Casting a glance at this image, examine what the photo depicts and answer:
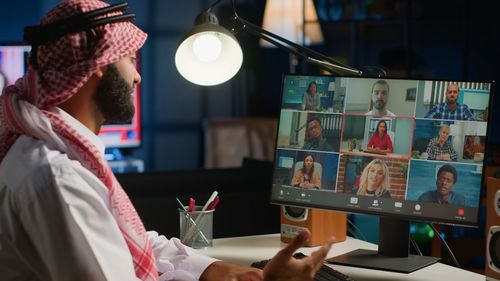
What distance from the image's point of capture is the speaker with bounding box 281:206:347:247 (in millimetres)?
2505

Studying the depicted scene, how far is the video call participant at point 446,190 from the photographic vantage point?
6.93ft

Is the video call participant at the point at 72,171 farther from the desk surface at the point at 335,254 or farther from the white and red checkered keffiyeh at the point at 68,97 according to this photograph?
the desk surface at the point at 335,254

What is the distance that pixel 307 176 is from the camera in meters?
2.34

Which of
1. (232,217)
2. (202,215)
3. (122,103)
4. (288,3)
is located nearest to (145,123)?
(288,3)

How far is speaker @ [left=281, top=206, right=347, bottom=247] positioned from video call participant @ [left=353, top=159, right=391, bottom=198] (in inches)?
11.4

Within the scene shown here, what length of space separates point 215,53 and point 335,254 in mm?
708

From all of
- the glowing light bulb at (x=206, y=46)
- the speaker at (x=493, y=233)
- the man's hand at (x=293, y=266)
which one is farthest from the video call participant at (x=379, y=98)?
the man's hand at (x=293, y=266)

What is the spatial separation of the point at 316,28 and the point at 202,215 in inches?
Result: 165

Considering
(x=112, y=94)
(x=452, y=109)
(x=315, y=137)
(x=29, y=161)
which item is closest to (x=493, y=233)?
(x=452, y=109)

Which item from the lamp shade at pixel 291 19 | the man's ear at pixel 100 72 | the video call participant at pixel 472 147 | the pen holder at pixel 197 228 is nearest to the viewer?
the man's ear at pixel 100 72

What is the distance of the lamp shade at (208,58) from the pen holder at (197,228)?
40 cm

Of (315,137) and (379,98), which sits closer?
(379,98)

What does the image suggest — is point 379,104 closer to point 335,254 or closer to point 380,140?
point 380,140

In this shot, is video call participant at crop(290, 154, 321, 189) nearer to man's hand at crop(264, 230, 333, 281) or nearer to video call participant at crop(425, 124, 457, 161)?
video call participant at crop(425, 124, 457, 161)
